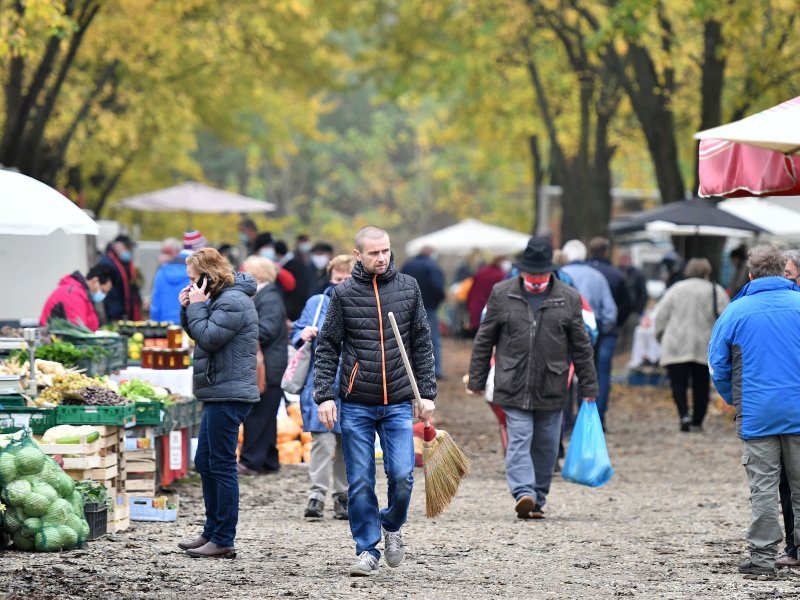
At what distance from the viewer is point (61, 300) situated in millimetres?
13812

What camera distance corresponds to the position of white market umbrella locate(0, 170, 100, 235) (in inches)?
Answer: 375

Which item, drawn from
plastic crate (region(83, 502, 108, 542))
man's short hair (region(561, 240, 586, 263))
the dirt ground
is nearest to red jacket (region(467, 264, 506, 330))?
man's short hair (region(561, 240, 586, 263))

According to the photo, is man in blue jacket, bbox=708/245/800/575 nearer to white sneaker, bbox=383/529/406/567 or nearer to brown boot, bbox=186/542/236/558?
white sneaker, bbox=383/529/406/567

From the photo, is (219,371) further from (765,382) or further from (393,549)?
(765,382)

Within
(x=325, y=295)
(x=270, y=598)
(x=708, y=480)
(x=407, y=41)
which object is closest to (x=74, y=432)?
(x=325, y=295)

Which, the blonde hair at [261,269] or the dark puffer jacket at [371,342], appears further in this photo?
the blonde hair at [261,269]

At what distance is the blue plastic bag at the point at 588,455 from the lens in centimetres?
1064

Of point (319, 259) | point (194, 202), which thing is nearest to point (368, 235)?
point (319, 259)

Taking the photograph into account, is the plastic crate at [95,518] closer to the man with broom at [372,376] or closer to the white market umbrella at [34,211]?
the white market umbrella at [34,211]

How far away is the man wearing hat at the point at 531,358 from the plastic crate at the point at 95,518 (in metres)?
2.85

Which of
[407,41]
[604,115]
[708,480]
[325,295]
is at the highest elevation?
[407,41]

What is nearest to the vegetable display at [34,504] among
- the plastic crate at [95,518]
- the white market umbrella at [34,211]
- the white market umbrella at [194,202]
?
the plastic crate at [95,518]

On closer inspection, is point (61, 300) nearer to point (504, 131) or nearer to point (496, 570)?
point (496, 570)

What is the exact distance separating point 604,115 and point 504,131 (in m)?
10.0
